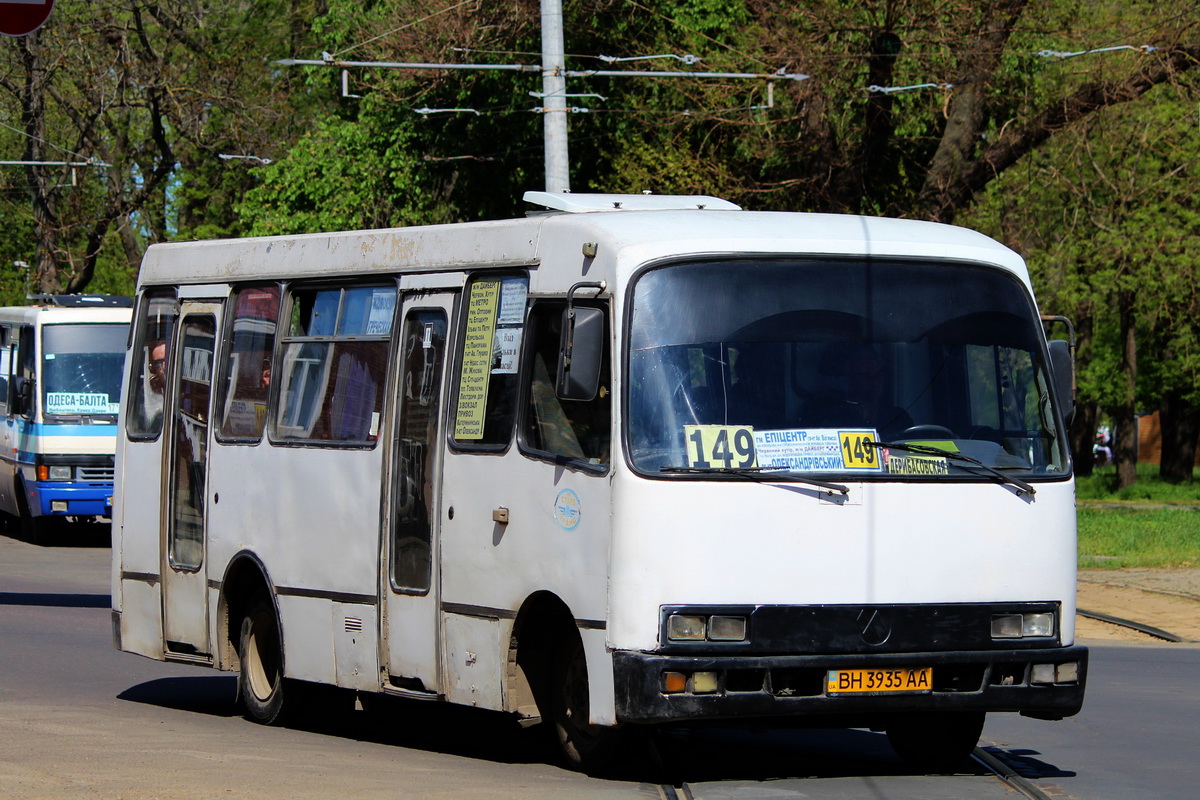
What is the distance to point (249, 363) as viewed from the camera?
1069 centimetres

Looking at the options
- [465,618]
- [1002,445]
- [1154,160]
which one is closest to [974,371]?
[1002,445]

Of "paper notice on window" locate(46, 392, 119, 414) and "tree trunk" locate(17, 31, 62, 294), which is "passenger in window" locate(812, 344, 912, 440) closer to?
"paper notice on window" locate(46, 392, 119, 414)

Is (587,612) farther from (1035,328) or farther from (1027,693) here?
(1035,328)

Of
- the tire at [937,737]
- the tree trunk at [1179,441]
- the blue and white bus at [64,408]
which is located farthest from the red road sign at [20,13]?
the tree trunk at [1179,441]

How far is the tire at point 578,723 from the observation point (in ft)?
26.0

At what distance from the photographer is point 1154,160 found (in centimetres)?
3416

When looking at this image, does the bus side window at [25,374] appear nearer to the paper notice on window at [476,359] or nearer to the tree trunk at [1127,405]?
the paper notice on window at [476,359]

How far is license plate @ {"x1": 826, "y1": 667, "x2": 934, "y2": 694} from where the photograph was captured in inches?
297

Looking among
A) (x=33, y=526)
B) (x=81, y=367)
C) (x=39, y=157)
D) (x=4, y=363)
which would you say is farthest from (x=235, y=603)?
(x=39, y=157)

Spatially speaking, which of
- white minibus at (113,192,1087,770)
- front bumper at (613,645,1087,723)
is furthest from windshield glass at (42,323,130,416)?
front bumper at (613,645,1087,723)

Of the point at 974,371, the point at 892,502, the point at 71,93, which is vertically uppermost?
the point at 71,93

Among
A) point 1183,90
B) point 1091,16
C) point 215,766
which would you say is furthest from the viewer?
point 1091,16

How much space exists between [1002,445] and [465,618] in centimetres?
254

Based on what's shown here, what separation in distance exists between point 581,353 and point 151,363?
486 cm
